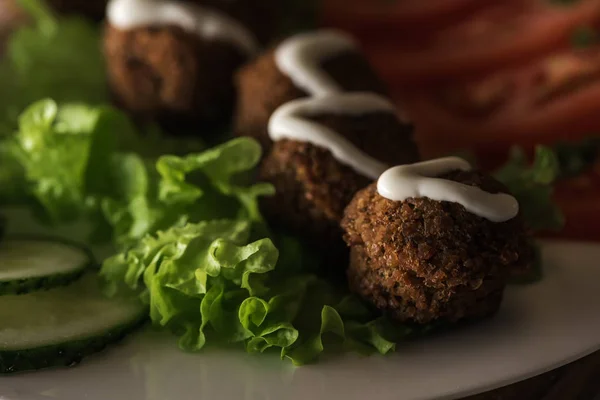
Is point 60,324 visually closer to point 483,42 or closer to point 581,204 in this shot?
point 581,204

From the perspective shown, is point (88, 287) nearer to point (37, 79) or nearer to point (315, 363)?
point (315, 363)

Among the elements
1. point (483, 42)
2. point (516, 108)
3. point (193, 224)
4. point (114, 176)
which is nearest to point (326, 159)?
point (193, 224)

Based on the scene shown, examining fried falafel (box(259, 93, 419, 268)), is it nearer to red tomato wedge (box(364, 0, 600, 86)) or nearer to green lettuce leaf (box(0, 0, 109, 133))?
red tomato wedge (box(364, 0, 600, 86))

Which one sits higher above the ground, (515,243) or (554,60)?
(554,60)

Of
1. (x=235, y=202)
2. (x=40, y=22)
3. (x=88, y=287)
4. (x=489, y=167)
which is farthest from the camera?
(x=40, y=22)

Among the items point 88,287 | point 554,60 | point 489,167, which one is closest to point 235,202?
point 88,287

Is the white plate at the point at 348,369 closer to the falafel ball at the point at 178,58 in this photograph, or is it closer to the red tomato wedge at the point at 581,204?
the red tomato wedge at the point at 581,204
